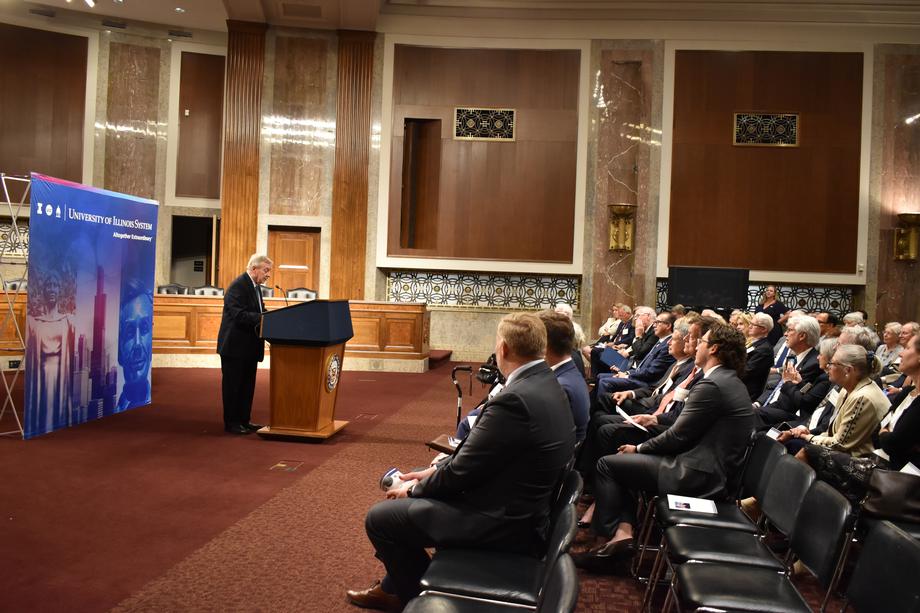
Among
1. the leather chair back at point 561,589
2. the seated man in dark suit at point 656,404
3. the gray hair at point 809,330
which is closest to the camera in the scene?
the leather chair back at point 561,589

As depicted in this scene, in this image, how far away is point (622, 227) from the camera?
12.3m

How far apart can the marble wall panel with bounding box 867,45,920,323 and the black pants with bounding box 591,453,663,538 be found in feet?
33.6

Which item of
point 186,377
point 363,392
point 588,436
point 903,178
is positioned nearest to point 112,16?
point 186,377

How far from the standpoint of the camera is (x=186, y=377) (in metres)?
9.25

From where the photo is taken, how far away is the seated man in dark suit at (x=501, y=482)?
2.34 metres

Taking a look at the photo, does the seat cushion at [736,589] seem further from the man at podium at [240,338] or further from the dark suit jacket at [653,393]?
the man at podium at [240,338]

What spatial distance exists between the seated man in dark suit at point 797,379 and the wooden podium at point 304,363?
9.69 feet

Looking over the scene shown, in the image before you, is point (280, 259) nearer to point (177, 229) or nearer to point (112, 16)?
point (177, 229)

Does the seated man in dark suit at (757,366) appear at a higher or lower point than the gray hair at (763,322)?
lower

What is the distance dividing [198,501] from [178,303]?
680 cm

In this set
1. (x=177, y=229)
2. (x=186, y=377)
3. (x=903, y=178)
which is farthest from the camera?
(x=177, y=229)

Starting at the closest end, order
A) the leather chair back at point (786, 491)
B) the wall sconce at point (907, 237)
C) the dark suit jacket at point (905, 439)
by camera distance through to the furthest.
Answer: the leather chair back at point (786, 491), the dark suit jacket at point (905, 439), the wall sconce at point (907, 237)

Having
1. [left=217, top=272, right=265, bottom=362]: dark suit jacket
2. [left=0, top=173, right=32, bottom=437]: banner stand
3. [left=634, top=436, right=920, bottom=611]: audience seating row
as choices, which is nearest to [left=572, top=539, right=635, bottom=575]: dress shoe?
[left=634, top=436, right=920, bottom=611]: audience seating row

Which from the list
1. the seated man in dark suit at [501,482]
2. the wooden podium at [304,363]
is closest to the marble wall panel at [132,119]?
the wooden podium at [304,363]
